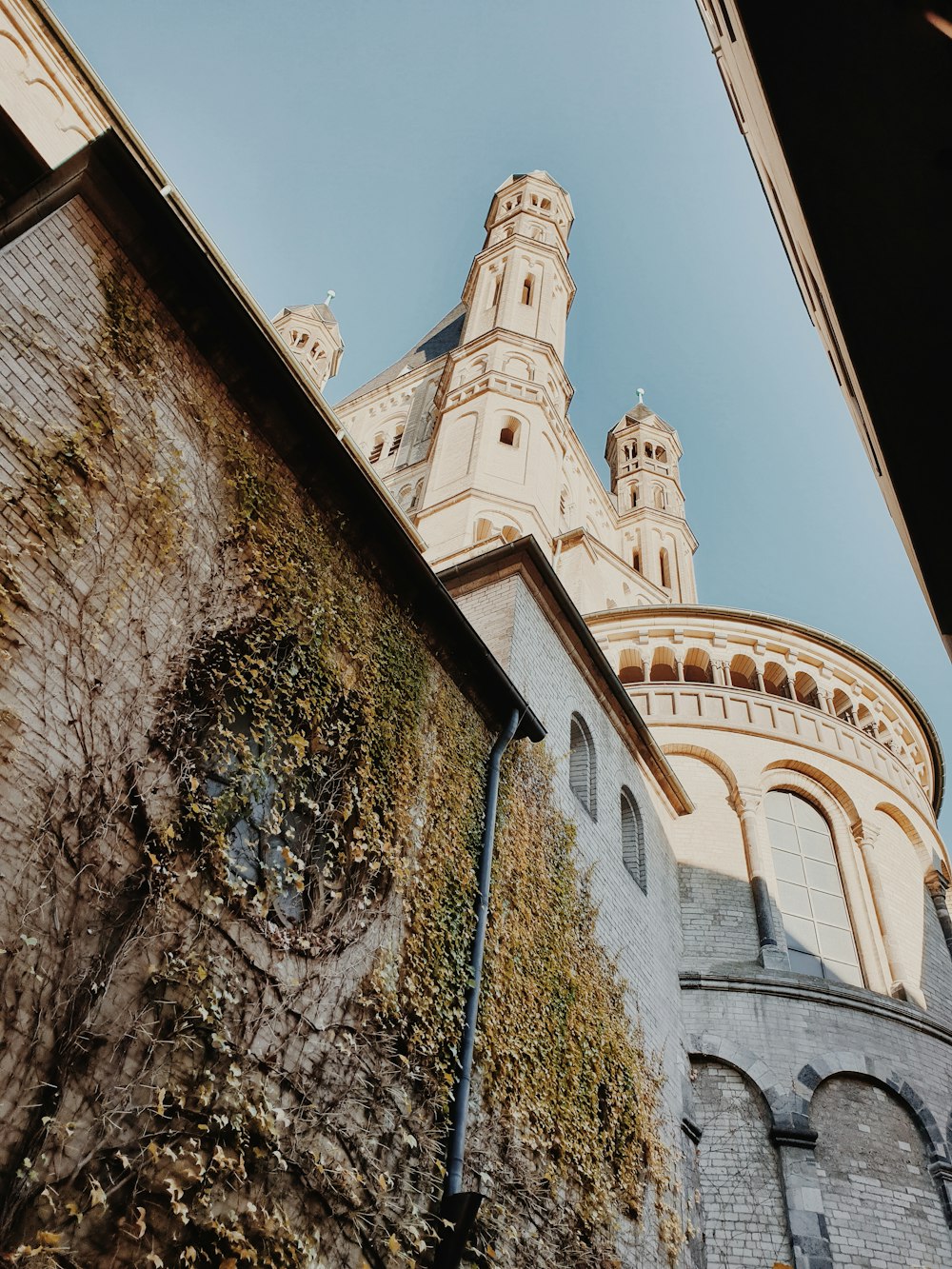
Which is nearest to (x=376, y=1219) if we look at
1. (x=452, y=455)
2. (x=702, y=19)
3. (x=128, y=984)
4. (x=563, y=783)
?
(x=128, y=984)

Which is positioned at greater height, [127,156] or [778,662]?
[778,662]

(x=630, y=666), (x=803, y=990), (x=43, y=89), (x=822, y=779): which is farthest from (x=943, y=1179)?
(x=43, y=89)

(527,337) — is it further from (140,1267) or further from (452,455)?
(140,1267)

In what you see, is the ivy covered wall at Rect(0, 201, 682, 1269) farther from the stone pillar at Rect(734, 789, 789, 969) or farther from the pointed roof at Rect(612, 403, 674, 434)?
the pointed roof at Rect(612, 403, 674, 434)

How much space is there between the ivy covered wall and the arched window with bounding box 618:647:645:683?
10077mm

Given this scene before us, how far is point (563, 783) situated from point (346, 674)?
412 centimetres

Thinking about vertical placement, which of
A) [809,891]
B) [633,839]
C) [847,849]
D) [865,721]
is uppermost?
[865,721]

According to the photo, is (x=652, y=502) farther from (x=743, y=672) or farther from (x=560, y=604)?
(x=560, y=604)

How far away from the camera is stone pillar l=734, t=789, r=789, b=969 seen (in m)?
13.5

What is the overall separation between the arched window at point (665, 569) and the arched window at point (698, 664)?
23877 millimetres

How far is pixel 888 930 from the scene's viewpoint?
14.6 m

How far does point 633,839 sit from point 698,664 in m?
5.92

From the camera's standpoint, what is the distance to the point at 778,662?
18.2m

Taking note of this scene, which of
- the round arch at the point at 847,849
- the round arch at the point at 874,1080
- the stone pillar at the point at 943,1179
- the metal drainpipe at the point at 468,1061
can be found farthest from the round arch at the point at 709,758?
the metal drainpipe at the point at 468,1061
